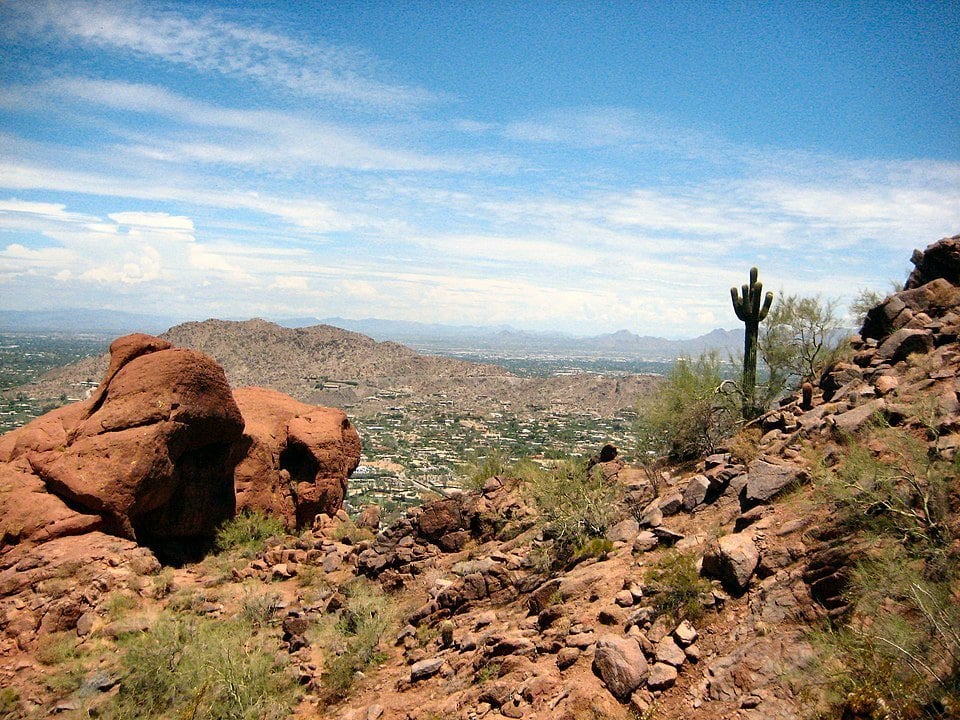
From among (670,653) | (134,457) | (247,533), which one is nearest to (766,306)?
(670,653)

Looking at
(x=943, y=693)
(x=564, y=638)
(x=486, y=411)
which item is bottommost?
(x=486, y=411)

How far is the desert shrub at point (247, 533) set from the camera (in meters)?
17.4

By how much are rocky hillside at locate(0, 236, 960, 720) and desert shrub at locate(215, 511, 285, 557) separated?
0.59 feet

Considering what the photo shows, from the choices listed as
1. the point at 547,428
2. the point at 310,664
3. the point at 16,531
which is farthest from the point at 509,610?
the point at 547,428

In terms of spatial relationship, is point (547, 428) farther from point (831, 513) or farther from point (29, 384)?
point (29, 384)

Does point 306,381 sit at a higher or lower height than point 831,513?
lower

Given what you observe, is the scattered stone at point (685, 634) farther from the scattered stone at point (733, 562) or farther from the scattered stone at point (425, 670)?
the scattered stone at point (425, 670)

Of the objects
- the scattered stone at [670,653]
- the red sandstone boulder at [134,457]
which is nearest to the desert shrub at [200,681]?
the red sandstone boulder at [134,457]

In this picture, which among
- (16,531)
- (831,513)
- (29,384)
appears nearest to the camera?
(831,513)

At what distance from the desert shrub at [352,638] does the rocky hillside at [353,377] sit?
74829 mm

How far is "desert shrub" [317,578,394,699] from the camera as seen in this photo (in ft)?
34.9

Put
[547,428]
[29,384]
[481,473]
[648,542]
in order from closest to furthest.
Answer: [648,542] → [481,473] → [547,428] → [29,384]

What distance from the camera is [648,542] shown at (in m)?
11.2

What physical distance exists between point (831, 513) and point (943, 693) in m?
3.88
